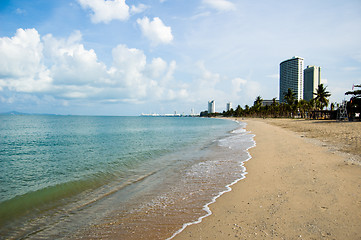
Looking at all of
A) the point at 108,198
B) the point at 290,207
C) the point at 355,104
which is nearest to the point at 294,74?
the point at 355,104

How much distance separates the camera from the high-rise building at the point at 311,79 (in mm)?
167375

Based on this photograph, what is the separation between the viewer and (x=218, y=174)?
9281 millimetres

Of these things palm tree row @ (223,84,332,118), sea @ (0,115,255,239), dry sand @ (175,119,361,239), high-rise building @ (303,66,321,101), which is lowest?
sea @ (0,115,255,239)

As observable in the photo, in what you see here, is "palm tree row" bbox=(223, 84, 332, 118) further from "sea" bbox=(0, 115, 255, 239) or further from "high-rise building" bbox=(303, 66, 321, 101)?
"sea" bbox=(0, 115, 255, 239)

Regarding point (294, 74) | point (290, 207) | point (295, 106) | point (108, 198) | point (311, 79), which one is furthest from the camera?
point (294, 74)

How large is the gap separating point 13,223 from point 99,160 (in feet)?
27.5

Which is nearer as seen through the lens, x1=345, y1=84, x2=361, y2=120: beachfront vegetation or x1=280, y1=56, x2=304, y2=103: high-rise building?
x1=345, y1=84, x2=361, y2=120: beachfront vegetation

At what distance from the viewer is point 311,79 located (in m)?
169

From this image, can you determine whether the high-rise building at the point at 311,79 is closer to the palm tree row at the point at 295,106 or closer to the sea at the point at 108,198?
the palm tree row at the point at 295,106

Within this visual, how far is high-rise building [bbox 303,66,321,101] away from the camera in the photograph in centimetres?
16738

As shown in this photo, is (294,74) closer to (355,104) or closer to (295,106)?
(295,106)

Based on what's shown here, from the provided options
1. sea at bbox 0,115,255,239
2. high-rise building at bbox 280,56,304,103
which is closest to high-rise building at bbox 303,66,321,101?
high-rise building at bbox 280,56,304,103

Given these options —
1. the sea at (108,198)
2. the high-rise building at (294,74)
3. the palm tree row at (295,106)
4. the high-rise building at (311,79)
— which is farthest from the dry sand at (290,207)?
the high-rise building at (311,79)

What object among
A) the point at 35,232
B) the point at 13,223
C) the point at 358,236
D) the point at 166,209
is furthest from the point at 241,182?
the point at 13,223
